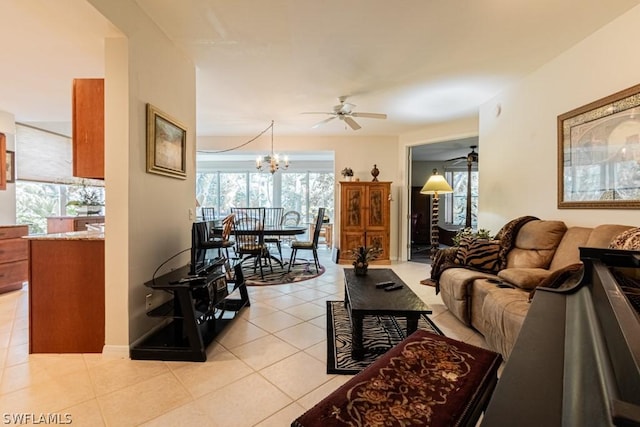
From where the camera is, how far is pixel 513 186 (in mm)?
3529

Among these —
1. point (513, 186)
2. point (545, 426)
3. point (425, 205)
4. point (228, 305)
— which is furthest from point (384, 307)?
point (425, 205)

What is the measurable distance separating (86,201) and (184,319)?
163 inches

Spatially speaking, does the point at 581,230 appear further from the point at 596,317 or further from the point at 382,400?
the point at 382,400

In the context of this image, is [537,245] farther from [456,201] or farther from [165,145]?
[456,201]

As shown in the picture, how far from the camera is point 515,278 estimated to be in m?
2.26

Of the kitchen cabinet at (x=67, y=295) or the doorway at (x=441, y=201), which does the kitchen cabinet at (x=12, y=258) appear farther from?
the doorway at (x=441, y=201)

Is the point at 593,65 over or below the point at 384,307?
over

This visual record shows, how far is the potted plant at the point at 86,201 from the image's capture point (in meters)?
4.78

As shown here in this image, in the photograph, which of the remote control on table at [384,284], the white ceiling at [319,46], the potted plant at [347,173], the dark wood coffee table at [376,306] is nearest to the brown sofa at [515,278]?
the dark wood coffee table at [376,306]

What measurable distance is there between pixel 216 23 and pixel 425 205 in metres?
7.31

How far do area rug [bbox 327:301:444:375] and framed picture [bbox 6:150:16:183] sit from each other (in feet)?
16.0

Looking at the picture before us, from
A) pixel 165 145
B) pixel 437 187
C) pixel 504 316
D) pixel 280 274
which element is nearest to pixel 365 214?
pixel 437 187

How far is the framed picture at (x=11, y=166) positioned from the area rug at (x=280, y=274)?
357 cm

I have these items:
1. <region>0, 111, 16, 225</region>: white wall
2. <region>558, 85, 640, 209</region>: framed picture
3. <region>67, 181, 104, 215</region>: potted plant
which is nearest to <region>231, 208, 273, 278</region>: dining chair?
<region>67, 181, 104, 215</region>: potted plant
